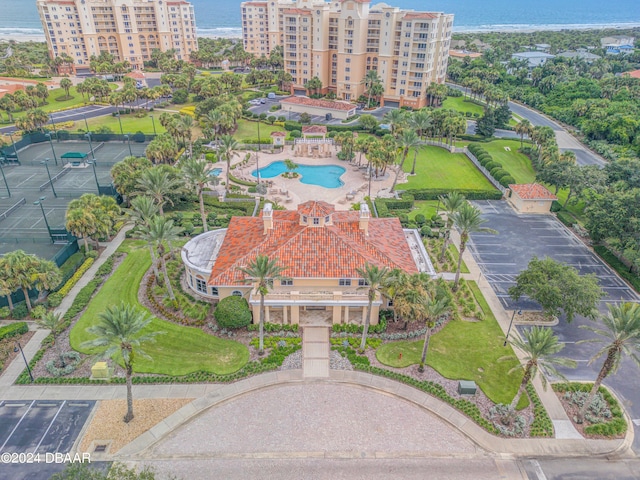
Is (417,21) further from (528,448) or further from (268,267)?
(528,448)

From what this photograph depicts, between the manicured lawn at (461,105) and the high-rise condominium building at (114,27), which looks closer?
the manicured lawn at (461,105)

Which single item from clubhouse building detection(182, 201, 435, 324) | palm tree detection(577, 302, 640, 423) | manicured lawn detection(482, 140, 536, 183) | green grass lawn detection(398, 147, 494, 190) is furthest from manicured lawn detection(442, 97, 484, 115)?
palm tree detection(577, 302, 640, 423)

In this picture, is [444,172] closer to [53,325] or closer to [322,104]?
[322,104]

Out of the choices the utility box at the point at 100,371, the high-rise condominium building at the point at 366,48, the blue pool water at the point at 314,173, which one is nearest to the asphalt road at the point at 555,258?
the blue pool water at the point at 314,173

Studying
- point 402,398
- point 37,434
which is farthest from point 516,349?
point 37,434

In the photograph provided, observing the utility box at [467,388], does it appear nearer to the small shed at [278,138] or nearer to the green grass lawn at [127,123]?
the small shed at [278,138]

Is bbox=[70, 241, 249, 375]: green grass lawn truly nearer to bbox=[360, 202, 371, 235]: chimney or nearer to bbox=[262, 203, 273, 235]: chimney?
bbox=[262, 203, 273, 235]: chimney

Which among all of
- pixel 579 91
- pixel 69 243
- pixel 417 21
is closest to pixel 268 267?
pixel 69 243
